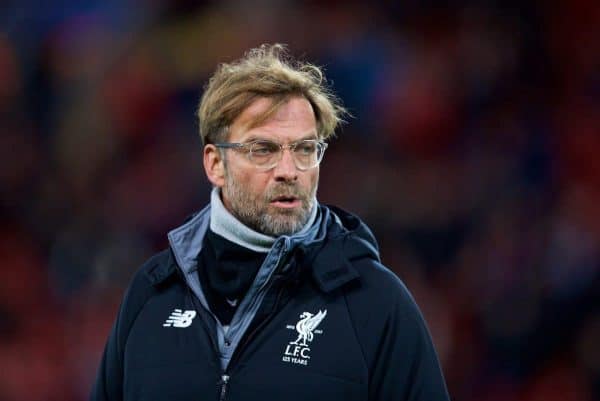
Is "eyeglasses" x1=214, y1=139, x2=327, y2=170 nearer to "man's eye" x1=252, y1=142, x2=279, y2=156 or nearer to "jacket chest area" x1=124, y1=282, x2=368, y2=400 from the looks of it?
"man's eye" x1=252, y1=142, x2=279, y2=156

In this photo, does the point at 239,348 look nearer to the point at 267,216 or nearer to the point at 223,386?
the point at 223,386

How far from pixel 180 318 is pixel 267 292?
0.23 metres

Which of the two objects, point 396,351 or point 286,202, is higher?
point 286,202

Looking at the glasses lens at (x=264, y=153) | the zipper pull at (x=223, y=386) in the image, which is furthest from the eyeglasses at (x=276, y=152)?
the zipper pull at (x=223, y=386)

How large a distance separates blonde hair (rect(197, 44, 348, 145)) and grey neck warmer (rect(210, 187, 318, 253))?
180 millimetres

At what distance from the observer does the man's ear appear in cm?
261

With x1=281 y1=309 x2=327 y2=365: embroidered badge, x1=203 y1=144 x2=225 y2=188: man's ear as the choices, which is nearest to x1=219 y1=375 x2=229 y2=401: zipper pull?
x1=281 y1=309 x2=327 y2=365: embroidered badge

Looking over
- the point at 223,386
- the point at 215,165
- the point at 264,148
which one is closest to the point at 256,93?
the point at 264,148

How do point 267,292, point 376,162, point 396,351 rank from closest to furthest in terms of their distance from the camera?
point 396,351 < point 267,292 < point 376,162

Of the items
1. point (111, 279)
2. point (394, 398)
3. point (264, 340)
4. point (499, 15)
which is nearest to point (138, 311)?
point (264, 340)

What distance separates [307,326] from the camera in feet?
7.64

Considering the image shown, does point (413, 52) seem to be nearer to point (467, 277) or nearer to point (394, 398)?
point (467, 277)

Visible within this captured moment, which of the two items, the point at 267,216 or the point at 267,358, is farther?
the point at 267,216

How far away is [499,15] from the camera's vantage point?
5227mm
